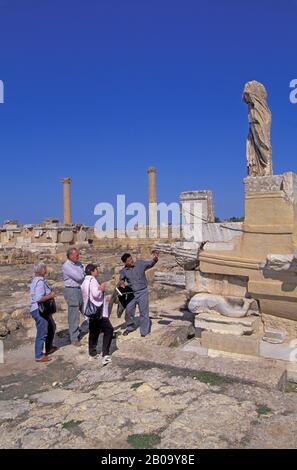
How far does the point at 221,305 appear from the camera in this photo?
17.6 feet

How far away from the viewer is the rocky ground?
323 cm

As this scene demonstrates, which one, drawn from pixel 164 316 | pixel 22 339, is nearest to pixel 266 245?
pixel 164 316

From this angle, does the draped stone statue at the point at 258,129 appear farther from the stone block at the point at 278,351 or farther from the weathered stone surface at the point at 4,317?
the weathered stone surface at the point at 4,317

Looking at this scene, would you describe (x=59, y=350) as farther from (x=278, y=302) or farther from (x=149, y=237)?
(x=149, y=237)

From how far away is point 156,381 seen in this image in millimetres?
4320

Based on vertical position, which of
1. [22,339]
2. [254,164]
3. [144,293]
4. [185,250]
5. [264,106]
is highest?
[264,106]

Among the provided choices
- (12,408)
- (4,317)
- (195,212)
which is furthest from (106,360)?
(4,317)

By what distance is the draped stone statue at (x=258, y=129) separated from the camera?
5516 mm

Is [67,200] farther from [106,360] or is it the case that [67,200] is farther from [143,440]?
[143,440]

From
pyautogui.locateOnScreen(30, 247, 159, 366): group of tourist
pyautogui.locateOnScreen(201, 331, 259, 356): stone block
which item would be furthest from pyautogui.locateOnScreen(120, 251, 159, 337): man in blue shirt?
pyautogui.locateOnScreen(201, 331, 259, 356): stone block

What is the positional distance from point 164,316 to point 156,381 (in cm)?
355

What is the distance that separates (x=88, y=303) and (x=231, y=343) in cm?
189

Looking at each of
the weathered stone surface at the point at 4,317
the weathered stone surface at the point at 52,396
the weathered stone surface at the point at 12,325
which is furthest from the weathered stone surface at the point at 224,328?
the weathered stone surface at the point at 4,317

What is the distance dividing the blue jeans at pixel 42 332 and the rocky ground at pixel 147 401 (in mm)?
222
